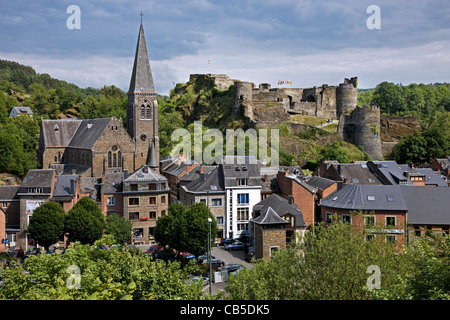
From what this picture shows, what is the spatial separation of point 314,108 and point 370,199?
40306mm

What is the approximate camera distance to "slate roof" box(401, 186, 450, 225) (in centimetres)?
3556

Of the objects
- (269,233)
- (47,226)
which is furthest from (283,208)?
(47,226)

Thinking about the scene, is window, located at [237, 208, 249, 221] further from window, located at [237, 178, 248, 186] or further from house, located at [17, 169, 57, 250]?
house, located at [17, 169, 57, 250]

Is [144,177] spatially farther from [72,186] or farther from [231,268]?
[231,268]

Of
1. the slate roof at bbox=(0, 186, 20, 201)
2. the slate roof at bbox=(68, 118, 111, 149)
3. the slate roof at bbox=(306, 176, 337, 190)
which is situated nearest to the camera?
the slate roof at bbox=(306, 176, 337, 190)

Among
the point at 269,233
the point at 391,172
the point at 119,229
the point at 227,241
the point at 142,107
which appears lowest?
the point at 227,241

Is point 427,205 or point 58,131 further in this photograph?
point 58,131

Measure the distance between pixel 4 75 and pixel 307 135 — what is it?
96.8m

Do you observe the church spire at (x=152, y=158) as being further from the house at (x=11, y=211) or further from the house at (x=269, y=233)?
the house at (x=269, y=233)

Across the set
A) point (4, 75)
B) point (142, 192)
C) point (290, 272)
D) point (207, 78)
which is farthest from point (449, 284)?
point (4, 75)

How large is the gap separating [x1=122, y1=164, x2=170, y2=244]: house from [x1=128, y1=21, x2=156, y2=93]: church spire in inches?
734

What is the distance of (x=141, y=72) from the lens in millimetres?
60562

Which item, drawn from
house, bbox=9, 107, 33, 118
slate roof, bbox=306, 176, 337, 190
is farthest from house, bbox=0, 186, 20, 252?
house, bbox=9, 107, 33, 118
